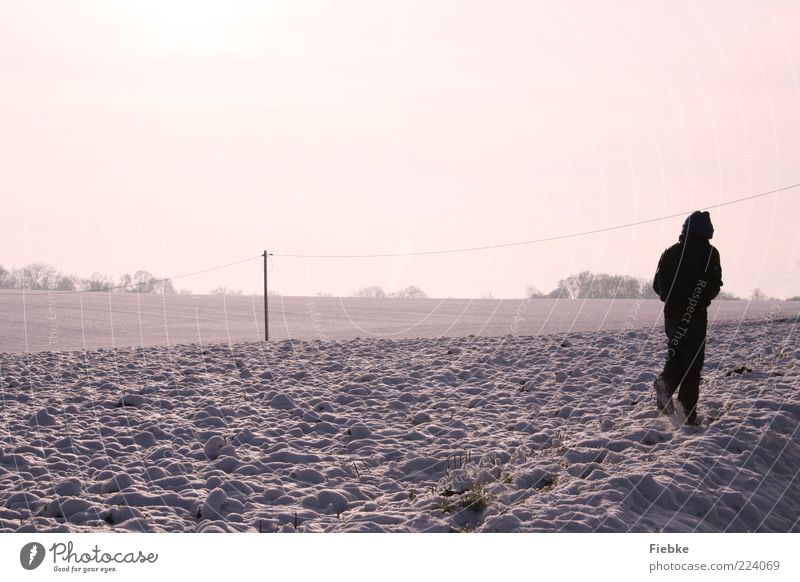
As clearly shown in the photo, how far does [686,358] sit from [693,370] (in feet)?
0.55

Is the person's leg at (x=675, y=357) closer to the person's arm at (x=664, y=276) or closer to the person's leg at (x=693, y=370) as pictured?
the person's leg at (x=693, y=370)

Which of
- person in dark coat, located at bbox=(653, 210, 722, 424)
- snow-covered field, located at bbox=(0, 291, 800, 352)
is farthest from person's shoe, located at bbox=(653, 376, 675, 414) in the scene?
snow-covered field, located at bbox=(0, 291, 800, 352)

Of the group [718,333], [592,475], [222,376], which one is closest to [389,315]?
[718,333]

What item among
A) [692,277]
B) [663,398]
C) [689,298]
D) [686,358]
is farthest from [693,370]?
[692,277]

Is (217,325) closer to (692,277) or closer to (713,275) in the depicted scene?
(692,277)

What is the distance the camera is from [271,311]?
3494cm

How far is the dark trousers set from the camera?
28.7 feet

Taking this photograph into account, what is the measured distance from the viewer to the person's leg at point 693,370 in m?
8.72
